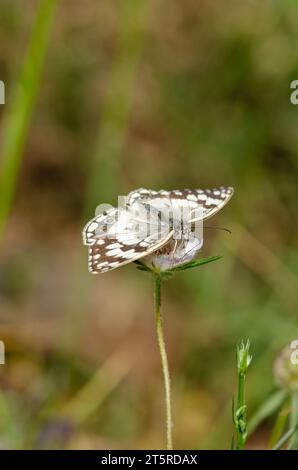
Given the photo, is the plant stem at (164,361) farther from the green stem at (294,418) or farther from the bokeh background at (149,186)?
the bokeh background at (149,186)

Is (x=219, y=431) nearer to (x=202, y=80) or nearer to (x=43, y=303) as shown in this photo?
(x=43, y=303)

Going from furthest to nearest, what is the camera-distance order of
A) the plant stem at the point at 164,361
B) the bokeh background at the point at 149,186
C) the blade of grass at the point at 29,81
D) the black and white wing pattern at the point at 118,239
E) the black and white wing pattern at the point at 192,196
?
the bokeh background at the point at 149,186
the blade of grass at the point at 29,81
the black and white wing pattern at the point at 192,196
the black and white wing pattern at the point at 118,239
the plant stem at the point at 164,361

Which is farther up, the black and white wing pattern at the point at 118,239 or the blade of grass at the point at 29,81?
the blade of grass at the point at 29,81

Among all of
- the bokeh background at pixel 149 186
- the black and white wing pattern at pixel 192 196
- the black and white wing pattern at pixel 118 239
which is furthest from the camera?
the bokeh background at pixel 149 186

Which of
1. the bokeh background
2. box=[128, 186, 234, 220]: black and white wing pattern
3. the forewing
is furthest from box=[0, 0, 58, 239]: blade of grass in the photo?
the forewing

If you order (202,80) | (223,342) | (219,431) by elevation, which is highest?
(202,80)

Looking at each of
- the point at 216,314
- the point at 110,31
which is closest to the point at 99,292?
the point at 216,314

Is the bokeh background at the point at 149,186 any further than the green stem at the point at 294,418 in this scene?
Yes

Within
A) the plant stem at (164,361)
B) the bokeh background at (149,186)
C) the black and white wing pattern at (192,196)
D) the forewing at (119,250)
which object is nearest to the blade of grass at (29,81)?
the bokeh background at (149,186)
